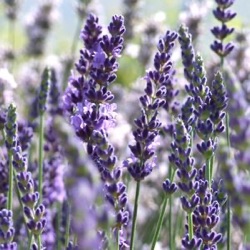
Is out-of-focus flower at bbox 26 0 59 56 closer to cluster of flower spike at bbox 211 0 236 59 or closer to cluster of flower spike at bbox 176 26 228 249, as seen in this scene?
cluster of flower spike at bbox 211 0 236 59

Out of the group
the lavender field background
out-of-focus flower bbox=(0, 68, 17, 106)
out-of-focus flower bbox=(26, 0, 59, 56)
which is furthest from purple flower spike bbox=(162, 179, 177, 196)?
out-of-focus flower bbox=(26, 0, 59, 56)

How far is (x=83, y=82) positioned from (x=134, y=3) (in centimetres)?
282

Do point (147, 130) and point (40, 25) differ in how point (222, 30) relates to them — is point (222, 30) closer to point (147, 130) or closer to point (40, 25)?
point (147, 130)

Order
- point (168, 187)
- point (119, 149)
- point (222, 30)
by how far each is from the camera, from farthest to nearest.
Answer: point (119, 149) → point (222, 30) → point (168, 187)

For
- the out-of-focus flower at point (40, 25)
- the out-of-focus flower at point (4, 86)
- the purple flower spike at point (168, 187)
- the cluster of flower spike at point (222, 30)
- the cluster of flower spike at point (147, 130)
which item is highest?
the out-of-focus flower at point (40, 25)

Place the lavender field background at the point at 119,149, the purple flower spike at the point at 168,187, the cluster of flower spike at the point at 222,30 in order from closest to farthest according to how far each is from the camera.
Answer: the lavender field background at the point at 119,149
the purple flower spike at the point at 168,187
the cluster of flower spike at the point at 222,30

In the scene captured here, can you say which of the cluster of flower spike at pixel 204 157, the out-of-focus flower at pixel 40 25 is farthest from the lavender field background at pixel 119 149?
the out-of-focus flower at pixel 40 25

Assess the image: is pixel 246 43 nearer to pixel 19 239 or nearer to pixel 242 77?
pixel 242 77

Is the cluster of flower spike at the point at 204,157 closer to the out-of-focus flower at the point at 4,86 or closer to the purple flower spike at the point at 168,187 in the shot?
the purple flower spike at the point at 168,187

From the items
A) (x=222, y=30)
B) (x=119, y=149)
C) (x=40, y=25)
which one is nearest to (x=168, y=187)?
(x=222, y=30)

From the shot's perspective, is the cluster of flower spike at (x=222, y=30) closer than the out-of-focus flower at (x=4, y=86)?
Yes

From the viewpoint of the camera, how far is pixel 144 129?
4.54 feet

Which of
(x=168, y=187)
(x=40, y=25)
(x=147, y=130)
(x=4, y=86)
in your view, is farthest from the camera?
(x=40, y=25)

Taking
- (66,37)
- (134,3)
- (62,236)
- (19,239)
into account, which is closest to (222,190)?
(62,236)
